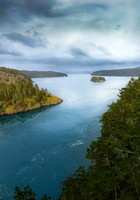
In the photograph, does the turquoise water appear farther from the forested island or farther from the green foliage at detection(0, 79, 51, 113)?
the green foliage at detection(0, 79, 51, 113)

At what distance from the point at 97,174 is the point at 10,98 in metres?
97.7

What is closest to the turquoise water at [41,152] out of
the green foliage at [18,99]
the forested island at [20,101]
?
the forested island at [20,101]

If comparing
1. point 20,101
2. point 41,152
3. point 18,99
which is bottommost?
point 41,152

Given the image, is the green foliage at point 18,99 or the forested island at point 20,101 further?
the green foliage at point 18,99

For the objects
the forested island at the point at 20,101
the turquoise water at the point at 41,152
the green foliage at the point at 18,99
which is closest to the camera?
the turquoise water at the point at 41,152

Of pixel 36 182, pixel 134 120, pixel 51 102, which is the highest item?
pixel 134 120

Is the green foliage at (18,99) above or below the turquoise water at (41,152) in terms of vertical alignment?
above

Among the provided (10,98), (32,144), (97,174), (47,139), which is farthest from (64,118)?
(97,174)

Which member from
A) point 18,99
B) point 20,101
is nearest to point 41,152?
point 20,101

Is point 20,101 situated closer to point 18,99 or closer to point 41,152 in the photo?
point 18,99

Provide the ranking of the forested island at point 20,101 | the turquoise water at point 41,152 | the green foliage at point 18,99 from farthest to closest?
1. the green foliage at point 18,99
2. the forested island at point 20,101
3. the turquoise water at point 41,152

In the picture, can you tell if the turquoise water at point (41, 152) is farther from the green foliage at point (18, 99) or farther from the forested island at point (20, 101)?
the green foliage at point (18, 99)

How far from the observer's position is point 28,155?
3725 centimetres

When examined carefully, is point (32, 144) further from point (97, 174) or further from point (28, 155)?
point (97, 174)
